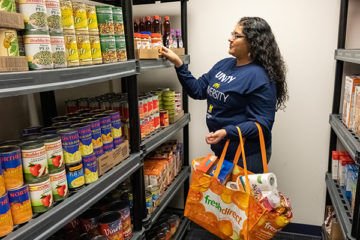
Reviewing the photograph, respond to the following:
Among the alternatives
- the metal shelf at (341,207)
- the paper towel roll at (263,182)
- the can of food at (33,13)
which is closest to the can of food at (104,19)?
the can of food at (33,13)

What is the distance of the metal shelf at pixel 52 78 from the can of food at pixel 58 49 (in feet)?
0.15

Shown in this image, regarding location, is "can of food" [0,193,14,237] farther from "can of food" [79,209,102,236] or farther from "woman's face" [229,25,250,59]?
"woman's face" [229,25,250,59]

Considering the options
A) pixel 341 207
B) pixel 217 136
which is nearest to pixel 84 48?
pixel 217 136

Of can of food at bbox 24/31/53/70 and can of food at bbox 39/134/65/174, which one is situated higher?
can of food at bbox 24/31/53/70

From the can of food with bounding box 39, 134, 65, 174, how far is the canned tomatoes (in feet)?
0.39

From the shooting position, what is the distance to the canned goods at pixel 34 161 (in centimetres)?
102

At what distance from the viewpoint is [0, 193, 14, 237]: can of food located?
0.91 m

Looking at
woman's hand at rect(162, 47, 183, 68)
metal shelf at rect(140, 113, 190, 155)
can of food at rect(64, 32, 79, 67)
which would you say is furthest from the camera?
woman's hand at rect(162, 47, 183, 68)

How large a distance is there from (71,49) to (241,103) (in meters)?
1.21

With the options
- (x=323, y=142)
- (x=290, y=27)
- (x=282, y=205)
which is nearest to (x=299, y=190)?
(x=323, y=142)

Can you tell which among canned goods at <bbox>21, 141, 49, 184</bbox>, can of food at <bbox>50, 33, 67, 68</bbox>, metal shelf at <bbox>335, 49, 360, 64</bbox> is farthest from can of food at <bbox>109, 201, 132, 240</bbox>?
metal shelf at <bbox>335, 49, 360, 64</bbox>

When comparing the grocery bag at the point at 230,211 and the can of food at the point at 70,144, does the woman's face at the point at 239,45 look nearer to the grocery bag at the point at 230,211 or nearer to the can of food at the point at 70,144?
the grocery bag at the point at 230,211

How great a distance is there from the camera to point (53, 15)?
1072 mm

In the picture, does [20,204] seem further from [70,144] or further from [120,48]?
[120,48]
